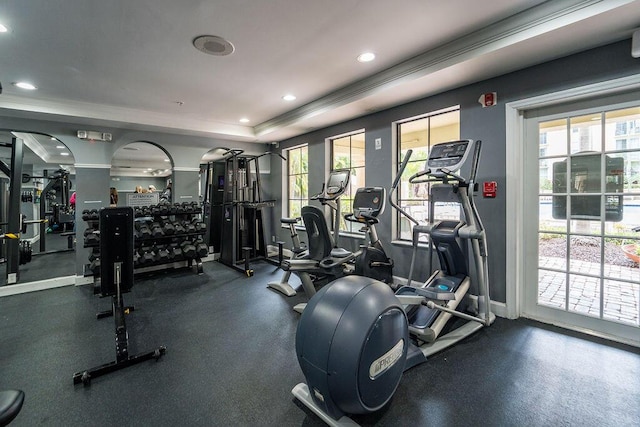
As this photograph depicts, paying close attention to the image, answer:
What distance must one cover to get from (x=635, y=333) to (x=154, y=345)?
410 centimetres

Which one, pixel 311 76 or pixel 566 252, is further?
pixel 311 76

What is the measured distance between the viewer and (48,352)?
2426mm

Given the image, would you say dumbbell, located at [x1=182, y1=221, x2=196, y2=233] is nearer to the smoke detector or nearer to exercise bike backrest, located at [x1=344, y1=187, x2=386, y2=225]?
exercise bike backrest, located at [x1=344, y1=187, x2=386, y2=225]

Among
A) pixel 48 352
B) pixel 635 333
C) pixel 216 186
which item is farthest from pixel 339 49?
pixel 216 186

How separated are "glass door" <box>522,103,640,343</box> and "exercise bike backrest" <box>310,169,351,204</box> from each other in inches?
79.6

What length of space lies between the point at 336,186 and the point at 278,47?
188 centimetres

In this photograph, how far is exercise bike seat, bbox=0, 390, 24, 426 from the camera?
0.84 meters

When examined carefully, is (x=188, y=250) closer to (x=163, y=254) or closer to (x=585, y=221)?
(x=163, y=254)

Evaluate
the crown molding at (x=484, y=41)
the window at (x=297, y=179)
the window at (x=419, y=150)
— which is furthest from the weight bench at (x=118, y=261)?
the window at (x=297, y=179)

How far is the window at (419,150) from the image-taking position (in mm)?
3719

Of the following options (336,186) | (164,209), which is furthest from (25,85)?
(336,186)

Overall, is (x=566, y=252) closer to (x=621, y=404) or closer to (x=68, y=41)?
(x=621, y=404)

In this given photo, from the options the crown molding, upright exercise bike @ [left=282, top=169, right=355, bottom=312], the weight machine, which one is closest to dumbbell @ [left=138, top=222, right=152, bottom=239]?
the weight machine

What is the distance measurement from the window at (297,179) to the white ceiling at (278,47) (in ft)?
5.63
